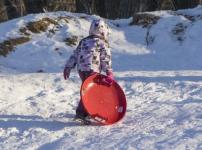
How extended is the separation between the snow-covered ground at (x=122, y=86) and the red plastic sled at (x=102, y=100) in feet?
0.57

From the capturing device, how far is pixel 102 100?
8.13m

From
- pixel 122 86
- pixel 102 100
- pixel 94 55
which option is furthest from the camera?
pixel 122 86

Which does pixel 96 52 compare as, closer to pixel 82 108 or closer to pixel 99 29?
pixel 99 29

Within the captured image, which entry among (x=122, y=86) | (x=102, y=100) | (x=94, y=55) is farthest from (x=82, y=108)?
(x=122, y=86)

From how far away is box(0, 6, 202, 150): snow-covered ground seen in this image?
7277 millimetres

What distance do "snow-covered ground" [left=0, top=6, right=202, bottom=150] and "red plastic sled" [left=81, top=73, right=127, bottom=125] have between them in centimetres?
17

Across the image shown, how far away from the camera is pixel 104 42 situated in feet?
26.2

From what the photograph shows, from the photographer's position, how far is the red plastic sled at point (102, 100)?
792 centimetres

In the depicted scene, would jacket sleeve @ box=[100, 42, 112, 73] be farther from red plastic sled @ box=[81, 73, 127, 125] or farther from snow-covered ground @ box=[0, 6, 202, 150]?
snow-covered ground @ box=[0, 6, 202, 150]

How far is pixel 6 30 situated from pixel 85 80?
6980mm

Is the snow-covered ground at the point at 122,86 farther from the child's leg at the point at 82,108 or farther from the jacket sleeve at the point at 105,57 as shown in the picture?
the jacket sleeve at the point at 105,57

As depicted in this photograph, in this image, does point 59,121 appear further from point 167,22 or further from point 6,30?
point 167,22

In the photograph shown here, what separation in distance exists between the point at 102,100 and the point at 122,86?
2598 mm

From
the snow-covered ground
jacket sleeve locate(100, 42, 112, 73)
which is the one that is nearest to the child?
jacket sleeve locate(100, 42, 112, 73)
